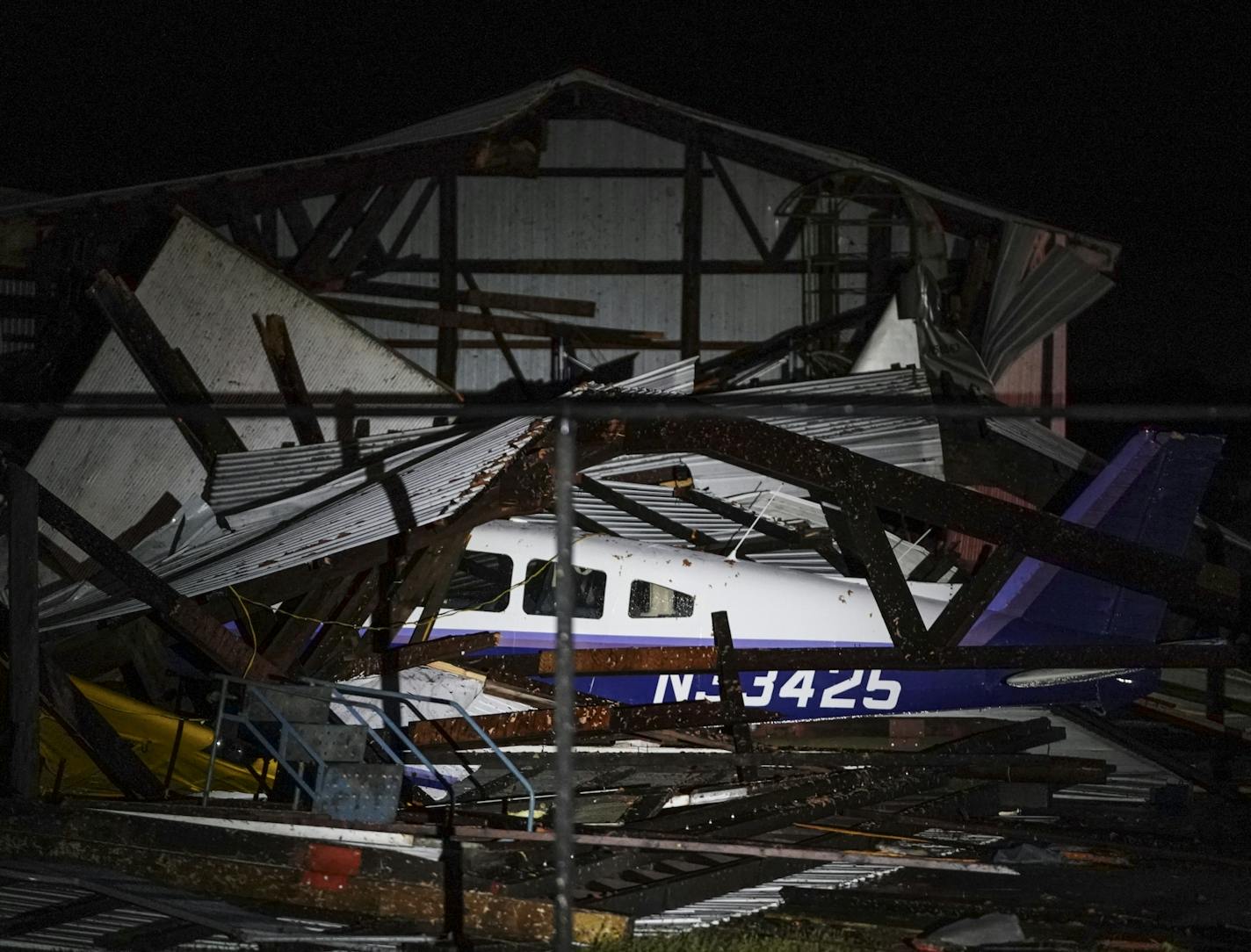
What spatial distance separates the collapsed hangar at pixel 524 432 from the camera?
6137 millimetres

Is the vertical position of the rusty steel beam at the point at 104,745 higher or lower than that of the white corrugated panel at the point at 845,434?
lower

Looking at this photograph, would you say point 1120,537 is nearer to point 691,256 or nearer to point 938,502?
point 938,502

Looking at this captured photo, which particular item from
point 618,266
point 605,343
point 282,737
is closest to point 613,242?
point 618,266

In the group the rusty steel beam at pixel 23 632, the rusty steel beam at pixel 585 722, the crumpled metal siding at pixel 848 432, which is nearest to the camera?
the rusty steel beam at pixel 23 632

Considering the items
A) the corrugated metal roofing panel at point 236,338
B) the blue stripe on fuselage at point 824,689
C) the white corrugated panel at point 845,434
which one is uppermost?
the corrugated metal roofing panel at point 236,338

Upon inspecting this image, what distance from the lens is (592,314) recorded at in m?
15.2

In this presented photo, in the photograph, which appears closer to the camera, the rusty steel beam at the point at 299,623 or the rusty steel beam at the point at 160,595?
the rusty steel beam at the point at 160,595

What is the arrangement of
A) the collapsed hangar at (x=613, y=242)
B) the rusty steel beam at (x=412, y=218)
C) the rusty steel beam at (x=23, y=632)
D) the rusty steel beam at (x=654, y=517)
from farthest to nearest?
the rusty steel beam at (x=412, y=218) < the collapsed hangar at (x=613, y=242) < the rusty steel beam at (x=654, y=517) < the rusty steel beam at (x=23, y=632)

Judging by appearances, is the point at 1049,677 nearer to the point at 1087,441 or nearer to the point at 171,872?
the point at 171,872

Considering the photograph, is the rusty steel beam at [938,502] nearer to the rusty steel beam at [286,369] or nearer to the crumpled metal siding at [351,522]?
the crumpled metal siding at [351,522]

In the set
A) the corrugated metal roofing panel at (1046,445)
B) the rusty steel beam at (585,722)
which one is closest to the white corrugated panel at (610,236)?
the corrugated metal roofing panel at (1046,445)

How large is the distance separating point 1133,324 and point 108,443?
48.9ft

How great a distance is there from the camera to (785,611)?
8.84 meters

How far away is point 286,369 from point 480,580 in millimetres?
2683
